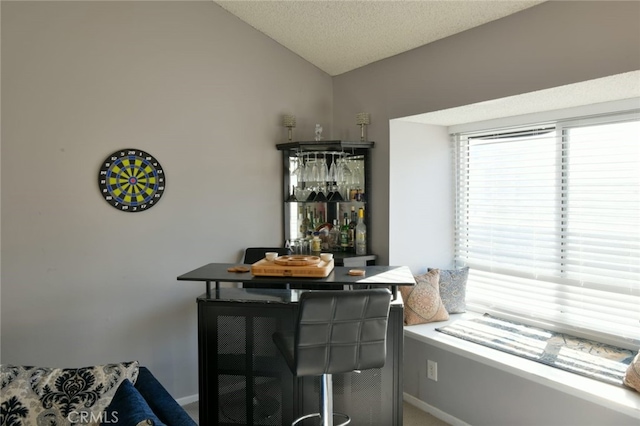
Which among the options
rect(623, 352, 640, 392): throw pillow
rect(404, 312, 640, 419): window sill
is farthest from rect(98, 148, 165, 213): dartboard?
rect(623, 352, 640, 392): throw pillow

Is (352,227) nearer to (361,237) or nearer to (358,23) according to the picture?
(361,237)

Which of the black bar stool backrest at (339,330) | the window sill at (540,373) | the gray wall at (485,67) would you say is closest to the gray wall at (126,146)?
the gray wall at (485,67)

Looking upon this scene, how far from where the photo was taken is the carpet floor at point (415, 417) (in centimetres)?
301

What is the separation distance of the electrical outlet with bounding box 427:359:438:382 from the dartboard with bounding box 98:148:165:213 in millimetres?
2251

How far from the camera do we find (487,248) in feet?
11.6

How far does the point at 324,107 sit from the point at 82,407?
9.78ft

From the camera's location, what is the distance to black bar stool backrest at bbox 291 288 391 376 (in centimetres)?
192

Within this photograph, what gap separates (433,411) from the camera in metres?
3.12

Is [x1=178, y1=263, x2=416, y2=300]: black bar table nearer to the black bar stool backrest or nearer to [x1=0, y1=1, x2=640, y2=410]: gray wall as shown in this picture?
the black bar stool backrest

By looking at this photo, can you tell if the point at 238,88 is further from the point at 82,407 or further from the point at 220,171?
the point at 82,407

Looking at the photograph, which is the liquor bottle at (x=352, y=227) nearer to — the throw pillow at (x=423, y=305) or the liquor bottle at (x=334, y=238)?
the liquor bottle at (x=334, y=238)

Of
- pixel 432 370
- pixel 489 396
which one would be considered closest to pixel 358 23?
pixel 432 370

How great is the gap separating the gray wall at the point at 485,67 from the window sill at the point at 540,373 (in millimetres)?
724

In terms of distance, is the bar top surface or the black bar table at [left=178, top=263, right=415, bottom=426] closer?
the bar top surface
